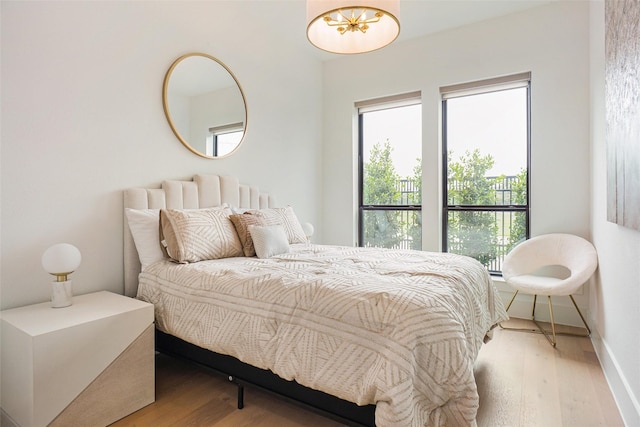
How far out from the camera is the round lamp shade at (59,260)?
5.66 ft

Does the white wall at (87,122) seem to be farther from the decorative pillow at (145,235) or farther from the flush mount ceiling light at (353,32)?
the flush mount ceiling light at (353,32)

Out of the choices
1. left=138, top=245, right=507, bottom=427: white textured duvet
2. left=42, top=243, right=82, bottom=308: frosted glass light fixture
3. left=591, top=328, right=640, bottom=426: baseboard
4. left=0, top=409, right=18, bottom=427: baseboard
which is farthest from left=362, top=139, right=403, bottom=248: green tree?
left=0, top=409, right=18, bottom=427: baseboard

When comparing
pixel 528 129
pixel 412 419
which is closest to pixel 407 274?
pixel 412 419

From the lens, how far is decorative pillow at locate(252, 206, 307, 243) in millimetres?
2886

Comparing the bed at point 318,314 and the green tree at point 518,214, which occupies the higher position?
the green tree at point 518,214

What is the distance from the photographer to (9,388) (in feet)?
5.11

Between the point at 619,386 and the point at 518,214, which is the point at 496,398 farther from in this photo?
the point at 518,214

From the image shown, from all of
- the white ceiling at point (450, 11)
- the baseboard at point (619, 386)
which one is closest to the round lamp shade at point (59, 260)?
the baseboard at point (619, 386)

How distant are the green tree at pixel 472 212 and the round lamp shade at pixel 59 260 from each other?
330 cm

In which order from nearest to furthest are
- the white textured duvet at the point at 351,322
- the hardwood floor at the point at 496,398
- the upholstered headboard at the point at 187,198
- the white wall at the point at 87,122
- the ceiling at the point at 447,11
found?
1. the white textured duvet at the point at 351,322
2. the hardwood floor at the point at 496,398
3. the white wall at the point at 87,122
4. the upholstered headboard at the point at 187,198
5. the ceiling at the point at 447,11

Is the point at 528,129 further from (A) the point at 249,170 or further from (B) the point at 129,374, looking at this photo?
(B) the point at 129,374

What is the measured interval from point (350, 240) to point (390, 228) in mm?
498

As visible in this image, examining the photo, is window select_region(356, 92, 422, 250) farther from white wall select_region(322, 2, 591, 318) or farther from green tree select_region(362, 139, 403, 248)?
white wall select_region(322, 2, 591, 318)

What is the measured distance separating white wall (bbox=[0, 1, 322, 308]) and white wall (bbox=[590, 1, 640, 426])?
2534 mm
